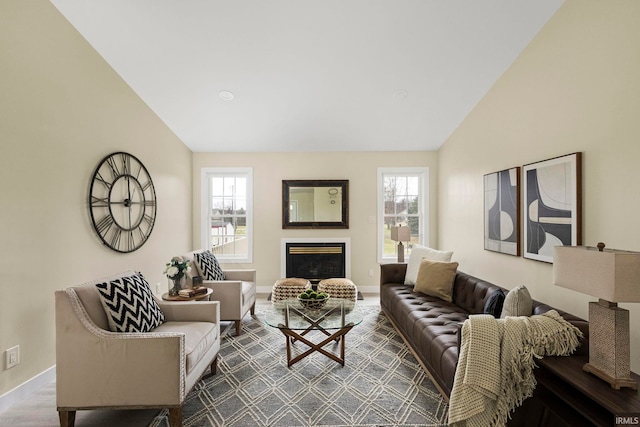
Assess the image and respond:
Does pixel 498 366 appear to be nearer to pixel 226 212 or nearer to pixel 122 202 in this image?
pixel 122 202

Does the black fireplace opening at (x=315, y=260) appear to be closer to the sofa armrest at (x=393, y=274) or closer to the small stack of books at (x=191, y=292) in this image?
the sofa armrest at (x=393, y=274)

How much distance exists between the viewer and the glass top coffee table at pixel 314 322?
265 centimetres

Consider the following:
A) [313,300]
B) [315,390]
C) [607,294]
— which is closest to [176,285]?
[313,300]

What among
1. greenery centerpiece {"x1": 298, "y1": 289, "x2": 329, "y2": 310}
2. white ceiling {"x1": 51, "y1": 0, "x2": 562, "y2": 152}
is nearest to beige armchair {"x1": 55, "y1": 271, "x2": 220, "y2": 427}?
greenery centerpiece {"x1": 298, "y1": 289, "x2": 329, "y2": 310}

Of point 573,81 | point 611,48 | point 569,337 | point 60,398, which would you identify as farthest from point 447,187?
point 60,398

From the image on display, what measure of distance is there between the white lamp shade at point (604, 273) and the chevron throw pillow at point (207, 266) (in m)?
3.27

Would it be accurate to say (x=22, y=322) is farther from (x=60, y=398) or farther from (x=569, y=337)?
(x=569, y=337)

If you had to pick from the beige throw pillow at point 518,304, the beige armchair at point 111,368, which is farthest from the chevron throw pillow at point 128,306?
the beige throw pillow at point 518,304

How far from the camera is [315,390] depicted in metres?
2.33

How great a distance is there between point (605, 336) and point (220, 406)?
2.26 meters

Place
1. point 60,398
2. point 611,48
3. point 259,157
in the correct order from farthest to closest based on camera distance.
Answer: point 259,157
point 611,48
point 60,398

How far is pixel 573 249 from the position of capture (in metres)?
1.51

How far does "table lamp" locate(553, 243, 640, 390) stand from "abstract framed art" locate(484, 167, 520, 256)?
162 cm

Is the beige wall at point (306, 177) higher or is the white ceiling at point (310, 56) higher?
the white ceiling at point (310, 56)
